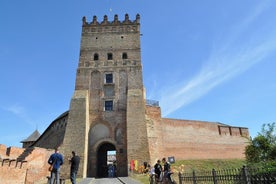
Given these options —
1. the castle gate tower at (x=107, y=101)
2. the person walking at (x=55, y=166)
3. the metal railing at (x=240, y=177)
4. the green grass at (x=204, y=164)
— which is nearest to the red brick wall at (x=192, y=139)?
the green grass at (x=204, y=164)

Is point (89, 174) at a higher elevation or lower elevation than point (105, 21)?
lower

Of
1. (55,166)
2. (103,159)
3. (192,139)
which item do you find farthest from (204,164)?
(55,166)

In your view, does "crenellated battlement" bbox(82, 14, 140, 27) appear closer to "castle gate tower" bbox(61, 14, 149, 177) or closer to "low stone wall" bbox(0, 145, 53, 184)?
"castle gate tower" bbox(61, 14, 149, 177)

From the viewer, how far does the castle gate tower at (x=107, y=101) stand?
21938mm

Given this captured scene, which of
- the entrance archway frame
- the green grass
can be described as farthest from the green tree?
the entrance archway frame

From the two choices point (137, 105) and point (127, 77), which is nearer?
point (137, 105)

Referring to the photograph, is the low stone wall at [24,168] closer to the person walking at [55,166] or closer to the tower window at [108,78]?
the tower window at [108,78]

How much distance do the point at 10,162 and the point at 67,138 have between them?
4.85 metres

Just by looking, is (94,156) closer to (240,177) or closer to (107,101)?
(107,101)

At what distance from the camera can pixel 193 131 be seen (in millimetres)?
30766

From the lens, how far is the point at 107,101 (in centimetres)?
2442

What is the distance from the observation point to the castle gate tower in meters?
21.9

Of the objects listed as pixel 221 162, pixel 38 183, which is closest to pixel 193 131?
pixel 221 162

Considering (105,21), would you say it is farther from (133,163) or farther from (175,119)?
(133,163)
